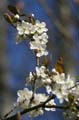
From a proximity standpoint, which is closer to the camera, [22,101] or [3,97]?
[22,101]

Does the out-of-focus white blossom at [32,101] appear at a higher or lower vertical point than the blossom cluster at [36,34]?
lower

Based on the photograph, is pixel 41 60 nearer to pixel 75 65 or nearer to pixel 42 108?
pixel 42 108

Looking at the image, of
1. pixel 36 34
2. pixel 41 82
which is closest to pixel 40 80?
pixel 41 82

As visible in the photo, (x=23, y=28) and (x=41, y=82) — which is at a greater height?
(x=23, y=28)

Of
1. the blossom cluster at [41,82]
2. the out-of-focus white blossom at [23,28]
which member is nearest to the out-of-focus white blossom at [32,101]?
the blossom cluster at [41,82]

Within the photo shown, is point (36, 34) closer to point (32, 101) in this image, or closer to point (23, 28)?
point (23, 28)

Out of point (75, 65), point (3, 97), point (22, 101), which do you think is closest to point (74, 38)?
point (75, 65)

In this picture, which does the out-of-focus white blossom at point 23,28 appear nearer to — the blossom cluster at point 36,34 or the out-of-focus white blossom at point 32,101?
the blossom cluster at point 36,34

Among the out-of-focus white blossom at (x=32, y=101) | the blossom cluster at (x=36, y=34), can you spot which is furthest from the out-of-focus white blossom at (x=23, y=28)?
the out-of-focus white blossom at (x=32, y=101)

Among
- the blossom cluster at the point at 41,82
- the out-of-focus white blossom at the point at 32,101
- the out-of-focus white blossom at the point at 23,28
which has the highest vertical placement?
the out-of-focus white blossom at the point at 23,28

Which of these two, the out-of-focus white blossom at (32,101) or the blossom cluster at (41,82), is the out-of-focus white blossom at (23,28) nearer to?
the blossom cluster at (41,82)

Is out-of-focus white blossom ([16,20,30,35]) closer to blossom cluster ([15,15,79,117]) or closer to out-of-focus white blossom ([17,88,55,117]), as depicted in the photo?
blossom cluster ([15,15,79,117])
